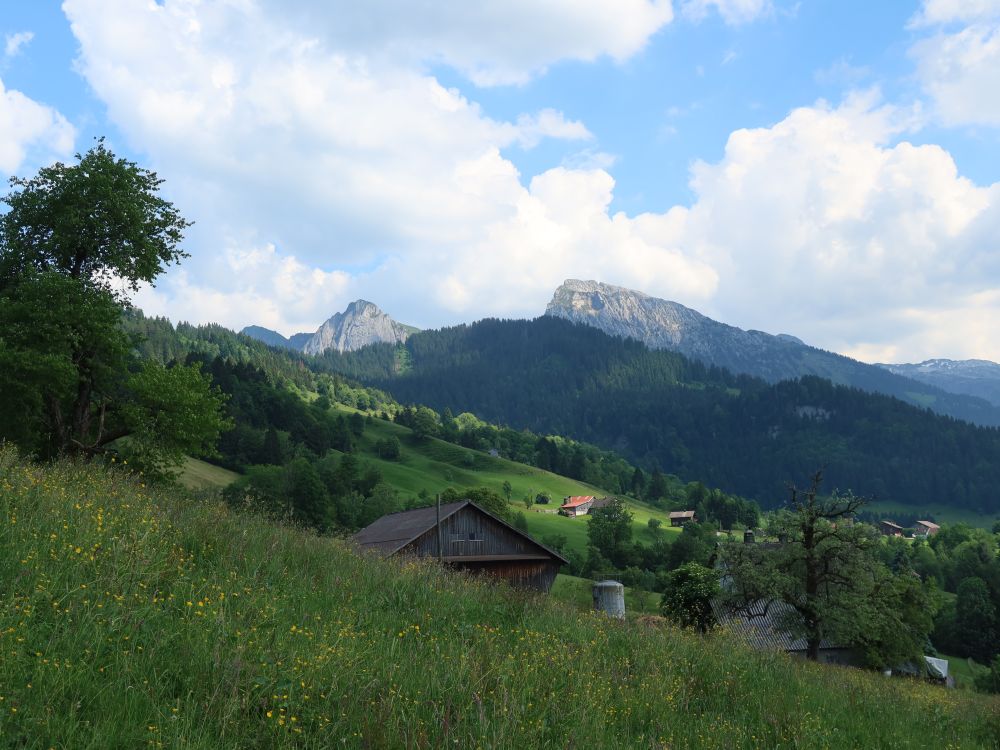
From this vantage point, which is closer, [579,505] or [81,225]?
[81,225]

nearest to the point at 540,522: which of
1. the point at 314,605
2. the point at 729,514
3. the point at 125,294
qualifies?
the point at 729,514

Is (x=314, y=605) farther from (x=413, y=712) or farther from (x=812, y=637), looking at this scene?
(x=812, y=637)

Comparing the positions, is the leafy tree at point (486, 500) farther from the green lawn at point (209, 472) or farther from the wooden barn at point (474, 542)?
the wooden barn at point (474, 542)

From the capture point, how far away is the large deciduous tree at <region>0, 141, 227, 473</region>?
78.4 feet

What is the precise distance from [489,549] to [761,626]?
22846 mm

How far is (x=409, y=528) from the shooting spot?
Answer: 4525cm

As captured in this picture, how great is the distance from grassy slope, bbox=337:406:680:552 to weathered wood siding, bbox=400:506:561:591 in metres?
65.6

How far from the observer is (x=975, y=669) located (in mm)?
70062

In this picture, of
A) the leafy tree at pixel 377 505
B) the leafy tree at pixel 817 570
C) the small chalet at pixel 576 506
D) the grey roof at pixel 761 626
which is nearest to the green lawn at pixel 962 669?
the grey roof at pixel 761 626

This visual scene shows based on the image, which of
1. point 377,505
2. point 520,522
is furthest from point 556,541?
point 377,505

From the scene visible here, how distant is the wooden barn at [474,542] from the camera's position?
4447 centimetres

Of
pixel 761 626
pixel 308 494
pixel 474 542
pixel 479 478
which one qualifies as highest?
pixel 474 542

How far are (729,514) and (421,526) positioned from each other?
465ft

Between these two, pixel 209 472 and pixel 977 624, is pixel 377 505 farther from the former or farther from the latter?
pixel 977 624
